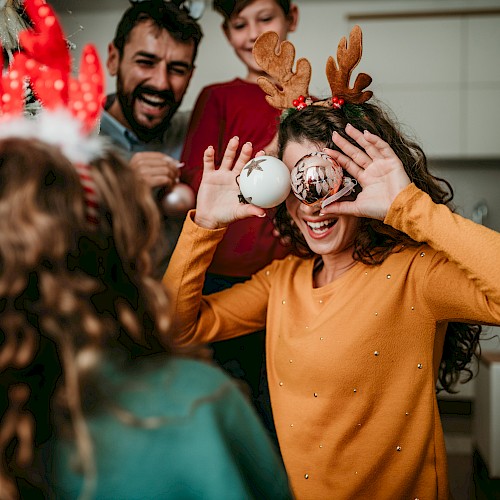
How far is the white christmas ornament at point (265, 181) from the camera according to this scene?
1039mm

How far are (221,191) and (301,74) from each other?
272 mm

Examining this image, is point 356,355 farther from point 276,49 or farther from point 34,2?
point 34,2

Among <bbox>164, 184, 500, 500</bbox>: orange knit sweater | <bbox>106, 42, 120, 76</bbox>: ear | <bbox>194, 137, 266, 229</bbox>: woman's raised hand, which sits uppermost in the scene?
<bbox>106, 42, 120, 76</bbox>: ear


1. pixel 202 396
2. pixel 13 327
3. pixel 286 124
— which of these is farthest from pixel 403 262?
pixel 13 327

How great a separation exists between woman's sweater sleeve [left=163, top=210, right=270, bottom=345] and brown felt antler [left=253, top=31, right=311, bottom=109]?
288 mm

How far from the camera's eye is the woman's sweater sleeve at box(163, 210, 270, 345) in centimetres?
115

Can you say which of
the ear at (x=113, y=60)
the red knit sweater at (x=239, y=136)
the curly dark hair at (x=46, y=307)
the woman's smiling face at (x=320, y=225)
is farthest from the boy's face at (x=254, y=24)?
the curly dark hair at (x=46, y=307)

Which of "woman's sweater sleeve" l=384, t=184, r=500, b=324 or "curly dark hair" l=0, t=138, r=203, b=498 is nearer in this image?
"curly dark hair" l=0, t=138, r=203, b=498

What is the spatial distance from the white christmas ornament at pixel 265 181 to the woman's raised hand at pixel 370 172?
3.3 inches

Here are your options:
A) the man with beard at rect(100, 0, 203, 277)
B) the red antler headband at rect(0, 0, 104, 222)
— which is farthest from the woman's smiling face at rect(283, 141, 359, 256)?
the man with beard at rect(100, 0, 203, 277)

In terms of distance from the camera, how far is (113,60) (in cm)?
167

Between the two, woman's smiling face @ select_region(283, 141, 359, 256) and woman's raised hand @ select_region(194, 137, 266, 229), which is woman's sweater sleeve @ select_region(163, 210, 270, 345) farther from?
woman's smiling face @ select_region(283, 141, 359, 256)

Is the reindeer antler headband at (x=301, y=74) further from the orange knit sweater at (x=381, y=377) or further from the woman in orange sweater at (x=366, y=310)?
the orange knit sweater at (x=381, y=377)

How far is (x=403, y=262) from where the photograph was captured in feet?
3.46
